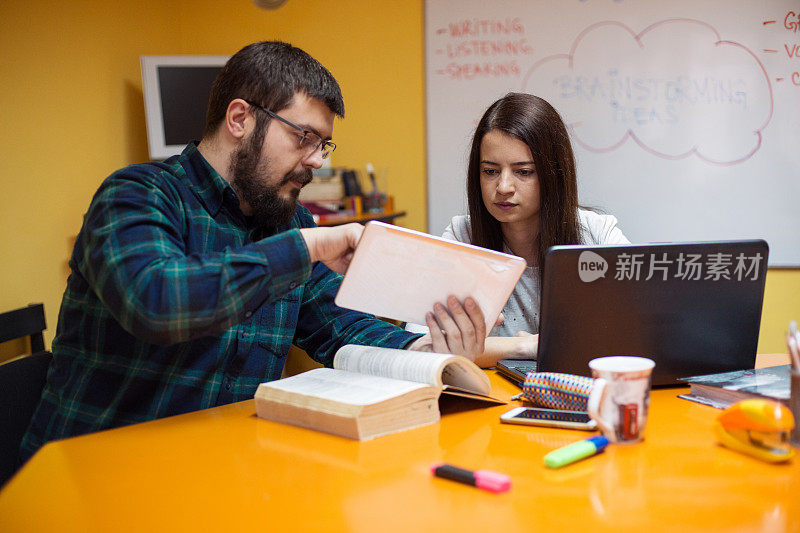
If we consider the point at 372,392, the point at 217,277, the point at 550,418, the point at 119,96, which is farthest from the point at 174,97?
the point at 550,418

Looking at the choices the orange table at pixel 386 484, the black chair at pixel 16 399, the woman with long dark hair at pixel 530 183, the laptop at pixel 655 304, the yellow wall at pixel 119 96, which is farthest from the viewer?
the yellow wall at pixel 119 96

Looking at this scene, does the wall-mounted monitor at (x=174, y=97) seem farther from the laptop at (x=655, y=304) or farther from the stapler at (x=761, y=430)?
the stapler at (x=761, y=430)

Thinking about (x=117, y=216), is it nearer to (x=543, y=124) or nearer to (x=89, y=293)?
(x=89, y=293)

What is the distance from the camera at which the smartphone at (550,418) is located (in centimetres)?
99

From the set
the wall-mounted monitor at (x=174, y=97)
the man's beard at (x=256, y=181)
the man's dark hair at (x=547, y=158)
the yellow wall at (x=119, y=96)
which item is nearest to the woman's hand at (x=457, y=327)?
the man's beard at (x=256, y=181)

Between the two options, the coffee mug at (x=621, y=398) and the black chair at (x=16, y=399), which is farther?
the black chair at (x=16, y=399)

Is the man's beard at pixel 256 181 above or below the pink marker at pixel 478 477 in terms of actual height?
above

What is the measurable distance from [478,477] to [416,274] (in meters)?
0.40

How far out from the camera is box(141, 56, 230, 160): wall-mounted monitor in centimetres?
298

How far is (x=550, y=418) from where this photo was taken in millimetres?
1021

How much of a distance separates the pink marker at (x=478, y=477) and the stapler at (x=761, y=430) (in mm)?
311

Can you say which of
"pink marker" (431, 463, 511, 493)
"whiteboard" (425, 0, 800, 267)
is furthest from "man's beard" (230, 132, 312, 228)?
"whiteboard" (425, 0, 800, 267)

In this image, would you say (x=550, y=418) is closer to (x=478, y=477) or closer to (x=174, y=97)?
(x=478, y=477)

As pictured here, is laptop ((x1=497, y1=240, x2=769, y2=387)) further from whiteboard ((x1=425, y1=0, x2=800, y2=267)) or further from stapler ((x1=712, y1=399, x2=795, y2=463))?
whiteboard ((x1=425, y1=0, x2=800, y2=267))
